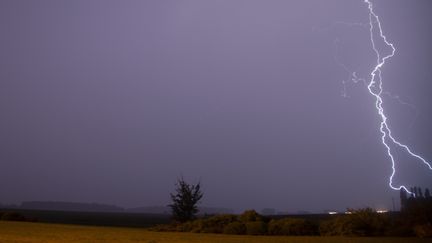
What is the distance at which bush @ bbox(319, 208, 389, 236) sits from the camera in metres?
22.9

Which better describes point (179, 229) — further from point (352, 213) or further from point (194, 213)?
point (352, 213)

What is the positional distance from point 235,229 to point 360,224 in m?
6.11

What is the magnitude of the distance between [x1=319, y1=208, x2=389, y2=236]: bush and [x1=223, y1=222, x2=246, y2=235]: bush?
402 cm

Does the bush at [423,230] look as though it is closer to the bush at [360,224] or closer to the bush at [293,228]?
the bush at [360,224]

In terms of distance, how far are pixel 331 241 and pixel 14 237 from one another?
41.1ft

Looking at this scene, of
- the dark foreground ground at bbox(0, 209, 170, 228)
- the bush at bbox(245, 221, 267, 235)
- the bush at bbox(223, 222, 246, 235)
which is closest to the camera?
the bush at bbox(245, 221, 267, 235)

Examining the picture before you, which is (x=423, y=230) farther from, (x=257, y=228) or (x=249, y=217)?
(x=249, y=217)

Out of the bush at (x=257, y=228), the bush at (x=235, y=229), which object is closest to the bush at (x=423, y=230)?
the bush at (x=257, y=228)

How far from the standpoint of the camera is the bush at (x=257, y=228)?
25.0 metres

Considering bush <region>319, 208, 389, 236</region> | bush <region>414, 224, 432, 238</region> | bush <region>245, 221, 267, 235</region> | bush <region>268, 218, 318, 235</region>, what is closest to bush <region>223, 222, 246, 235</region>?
bush <region>245, 221, 267, 235</region>

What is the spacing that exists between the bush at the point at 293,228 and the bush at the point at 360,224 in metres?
0.78

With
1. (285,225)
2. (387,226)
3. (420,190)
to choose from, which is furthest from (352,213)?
(420,190)

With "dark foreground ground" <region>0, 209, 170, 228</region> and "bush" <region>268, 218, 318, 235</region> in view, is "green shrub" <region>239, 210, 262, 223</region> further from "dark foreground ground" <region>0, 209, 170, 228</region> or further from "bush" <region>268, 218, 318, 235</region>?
"dark foreground ground" <region>0, 209, 170, 228</region>

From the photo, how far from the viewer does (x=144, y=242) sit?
19.6 meters
